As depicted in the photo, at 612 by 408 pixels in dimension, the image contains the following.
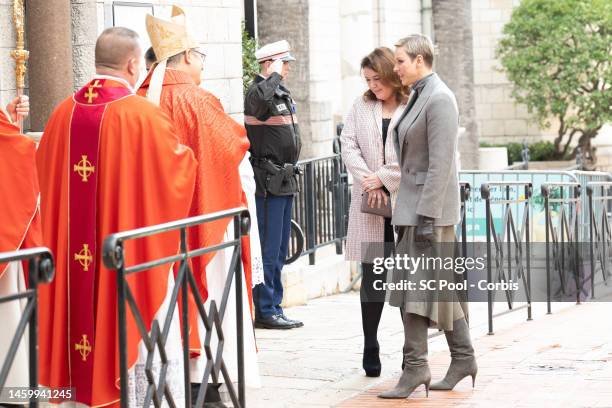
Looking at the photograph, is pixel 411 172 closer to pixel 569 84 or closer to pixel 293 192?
pixel 293 192

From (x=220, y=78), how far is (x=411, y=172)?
10.3 feet

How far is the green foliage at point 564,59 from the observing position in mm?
26656

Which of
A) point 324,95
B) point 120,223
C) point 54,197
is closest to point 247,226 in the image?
point 120,223

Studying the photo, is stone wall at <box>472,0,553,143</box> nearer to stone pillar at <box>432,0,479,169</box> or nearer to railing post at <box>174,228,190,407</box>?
stone pillar at <box>432,0,479,169</box>

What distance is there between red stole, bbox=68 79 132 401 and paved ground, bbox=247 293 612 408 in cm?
113

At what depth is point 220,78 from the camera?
30.7ft

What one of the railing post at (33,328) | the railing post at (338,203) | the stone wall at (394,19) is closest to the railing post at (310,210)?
the railing post at (338,203)

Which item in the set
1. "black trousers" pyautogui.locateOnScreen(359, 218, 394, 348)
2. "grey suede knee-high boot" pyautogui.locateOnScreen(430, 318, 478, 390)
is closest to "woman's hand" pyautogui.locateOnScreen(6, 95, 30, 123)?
"black trousers" pyautogui.locateOnScreen(359, 218, 394, 348)

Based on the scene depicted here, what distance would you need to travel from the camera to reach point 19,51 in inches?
275

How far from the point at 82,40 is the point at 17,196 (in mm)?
2363

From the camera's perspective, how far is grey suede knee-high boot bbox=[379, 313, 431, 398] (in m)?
6.54

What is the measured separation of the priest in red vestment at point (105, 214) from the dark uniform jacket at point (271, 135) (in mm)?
2850

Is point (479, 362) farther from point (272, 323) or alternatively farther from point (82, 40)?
point (82, 40)

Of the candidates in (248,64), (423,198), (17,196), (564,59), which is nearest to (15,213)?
(17,196)
